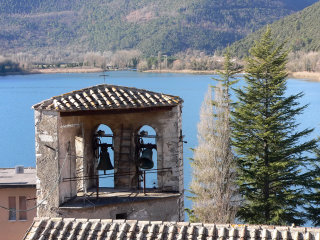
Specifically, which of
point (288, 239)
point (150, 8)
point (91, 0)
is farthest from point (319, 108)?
point (91, 0)

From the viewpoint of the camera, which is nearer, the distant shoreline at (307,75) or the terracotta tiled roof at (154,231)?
the terracotta tiled roof at (154,231)

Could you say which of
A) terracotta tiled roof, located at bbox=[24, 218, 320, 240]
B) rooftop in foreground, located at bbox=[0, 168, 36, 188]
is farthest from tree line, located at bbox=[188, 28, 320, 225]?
terracotta tiled roof, located at bbox=[24, 218, 320, 240]

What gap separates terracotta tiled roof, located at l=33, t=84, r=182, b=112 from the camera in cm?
827

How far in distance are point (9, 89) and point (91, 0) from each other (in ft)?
309

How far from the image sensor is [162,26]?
12850 cm

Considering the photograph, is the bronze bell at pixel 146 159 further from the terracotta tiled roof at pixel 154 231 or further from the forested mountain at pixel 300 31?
the forested mountain at pixel 300 31

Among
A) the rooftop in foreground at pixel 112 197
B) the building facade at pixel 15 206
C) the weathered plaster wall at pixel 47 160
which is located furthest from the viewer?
the building facade at pixel 15 206

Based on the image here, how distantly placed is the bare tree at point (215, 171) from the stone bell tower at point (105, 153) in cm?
826

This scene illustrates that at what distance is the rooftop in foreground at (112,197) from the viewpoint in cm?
845

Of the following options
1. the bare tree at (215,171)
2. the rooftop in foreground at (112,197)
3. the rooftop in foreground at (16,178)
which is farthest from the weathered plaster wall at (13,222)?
the bare tree at (215,171)

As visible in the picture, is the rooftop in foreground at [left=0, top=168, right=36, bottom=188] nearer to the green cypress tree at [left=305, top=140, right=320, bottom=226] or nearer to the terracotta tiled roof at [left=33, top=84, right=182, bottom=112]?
the terracotta tiled roof at [left=33, top=84, right=182, bottom=112]

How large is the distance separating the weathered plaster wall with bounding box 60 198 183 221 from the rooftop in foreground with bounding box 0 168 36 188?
540 centimetres

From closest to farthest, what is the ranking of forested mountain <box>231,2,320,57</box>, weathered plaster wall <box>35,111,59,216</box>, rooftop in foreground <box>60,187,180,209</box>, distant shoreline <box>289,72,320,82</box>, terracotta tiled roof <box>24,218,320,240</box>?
1. terracotta tiled roof <box>24,218,320,240</box>
2. weathered plaster wall <box>35,111,59,216</box>
3. rooftop in foreground <box>60,187,180,209</box>
4. distant shoreline <box>289,72,320,82</box>
5. forested mountain <box>231,2,320,57</box>

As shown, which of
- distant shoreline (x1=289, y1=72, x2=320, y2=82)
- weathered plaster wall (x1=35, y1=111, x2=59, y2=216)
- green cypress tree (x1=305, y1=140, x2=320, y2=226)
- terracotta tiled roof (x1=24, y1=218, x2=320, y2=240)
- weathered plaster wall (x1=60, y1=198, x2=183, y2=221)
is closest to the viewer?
terracotta tiled roof (x1=24, y1=218, x2=320, y2=240)
